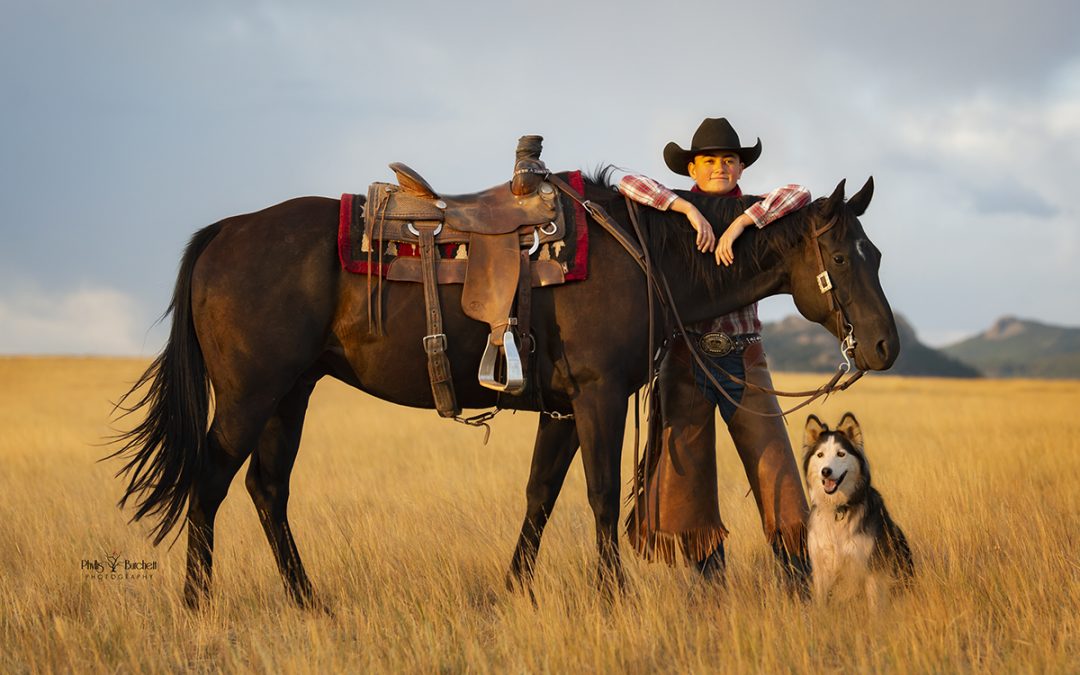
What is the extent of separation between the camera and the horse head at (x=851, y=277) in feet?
15.4

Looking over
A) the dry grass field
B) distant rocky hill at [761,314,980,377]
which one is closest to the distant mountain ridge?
distant rocky hill at [761,314,980,377]

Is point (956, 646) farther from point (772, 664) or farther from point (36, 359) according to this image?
point (36, 359)

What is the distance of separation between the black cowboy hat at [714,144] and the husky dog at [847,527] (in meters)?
1.72

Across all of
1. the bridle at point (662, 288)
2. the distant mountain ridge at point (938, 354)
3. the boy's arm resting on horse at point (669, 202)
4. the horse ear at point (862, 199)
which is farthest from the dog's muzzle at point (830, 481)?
the distant mountain ridge at point (938, 354)

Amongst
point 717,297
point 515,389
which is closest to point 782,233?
point 717,297

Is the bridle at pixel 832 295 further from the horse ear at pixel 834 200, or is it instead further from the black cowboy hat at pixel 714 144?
the black cowboy hat at pixel 714 144

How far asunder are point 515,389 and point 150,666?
6.74ft

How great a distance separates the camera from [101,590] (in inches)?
197

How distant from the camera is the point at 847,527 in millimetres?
4398

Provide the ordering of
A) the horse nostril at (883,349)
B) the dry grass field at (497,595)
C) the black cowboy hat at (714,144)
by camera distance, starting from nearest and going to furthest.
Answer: the dry grass field at (497,595) → the horse nostril at (883,349) → the black cowboy hat at (714,144)

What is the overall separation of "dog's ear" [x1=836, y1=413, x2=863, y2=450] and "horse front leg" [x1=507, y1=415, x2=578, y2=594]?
57.7 inches

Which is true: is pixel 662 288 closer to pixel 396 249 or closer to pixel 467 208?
pixel 467 208

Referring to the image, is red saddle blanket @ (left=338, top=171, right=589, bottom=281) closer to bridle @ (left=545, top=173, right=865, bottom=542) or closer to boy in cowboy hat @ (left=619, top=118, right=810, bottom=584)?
bridle @ (left=545, top=173, right=865, bottom=542)

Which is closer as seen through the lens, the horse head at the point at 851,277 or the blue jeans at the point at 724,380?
the horse head at the point at 851,277
